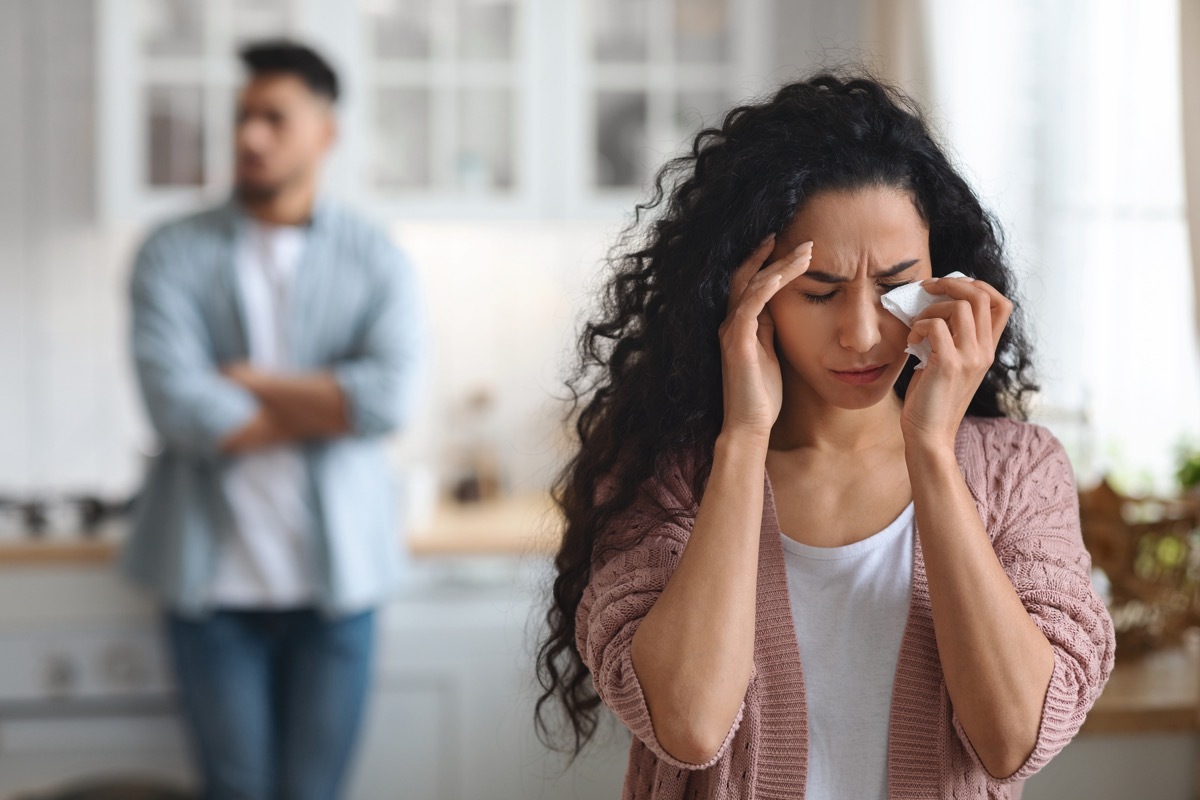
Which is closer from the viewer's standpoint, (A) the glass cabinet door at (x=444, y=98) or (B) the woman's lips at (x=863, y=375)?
(B) the woman's lips at (x=863, y=375)

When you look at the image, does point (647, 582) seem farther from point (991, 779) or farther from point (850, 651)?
point (991, 779)

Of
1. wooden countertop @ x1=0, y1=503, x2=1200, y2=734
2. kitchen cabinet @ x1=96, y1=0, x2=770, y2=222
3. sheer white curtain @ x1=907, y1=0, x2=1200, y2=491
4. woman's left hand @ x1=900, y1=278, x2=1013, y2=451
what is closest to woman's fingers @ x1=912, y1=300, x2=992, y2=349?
woman's left hand @ x1=900, y1=278, x2=1013, y2=451

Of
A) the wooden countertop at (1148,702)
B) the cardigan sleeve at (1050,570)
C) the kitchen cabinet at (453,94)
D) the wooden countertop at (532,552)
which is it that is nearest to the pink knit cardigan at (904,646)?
the cardigan sleeve at (1050,570)

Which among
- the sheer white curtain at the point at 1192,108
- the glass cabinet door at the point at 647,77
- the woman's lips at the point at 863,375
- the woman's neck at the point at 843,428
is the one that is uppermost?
the glass cabinet door at the point at 647,77

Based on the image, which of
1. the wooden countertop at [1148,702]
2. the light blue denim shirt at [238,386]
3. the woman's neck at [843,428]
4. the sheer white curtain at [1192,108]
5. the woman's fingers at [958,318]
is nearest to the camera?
the woman's fingers at [958,318]

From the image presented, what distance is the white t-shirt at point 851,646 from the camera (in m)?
0.97

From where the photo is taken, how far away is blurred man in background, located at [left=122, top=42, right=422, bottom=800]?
2.20m

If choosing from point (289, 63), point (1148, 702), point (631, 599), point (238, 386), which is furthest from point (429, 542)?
point (631, 599)

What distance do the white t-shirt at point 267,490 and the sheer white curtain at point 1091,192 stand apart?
1347mm

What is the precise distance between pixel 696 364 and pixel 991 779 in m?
0.42

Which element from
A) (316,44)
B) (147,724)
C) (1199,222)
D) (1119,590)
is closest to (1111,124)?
(1199,222)

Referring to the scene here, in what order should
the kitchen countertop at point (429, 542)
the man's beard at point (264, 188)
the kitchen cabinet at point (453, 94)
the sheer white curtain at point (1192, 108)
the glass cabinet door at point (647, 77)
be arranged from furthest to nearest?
the glass cabinet door at point (647, 77) → the kitchen cabinet at point (453, 94) → the kitchen countertop at point (429, 542) → the man's beard at point (264, 188) → the sheer white curtain at point (1192, 108)

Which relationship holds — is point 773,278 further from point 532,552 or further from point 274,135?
point 274,135

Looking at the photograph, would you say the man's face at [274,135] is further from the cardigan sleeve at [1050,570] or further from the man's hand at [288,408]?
the cardigan sleeve at [1050,570]
